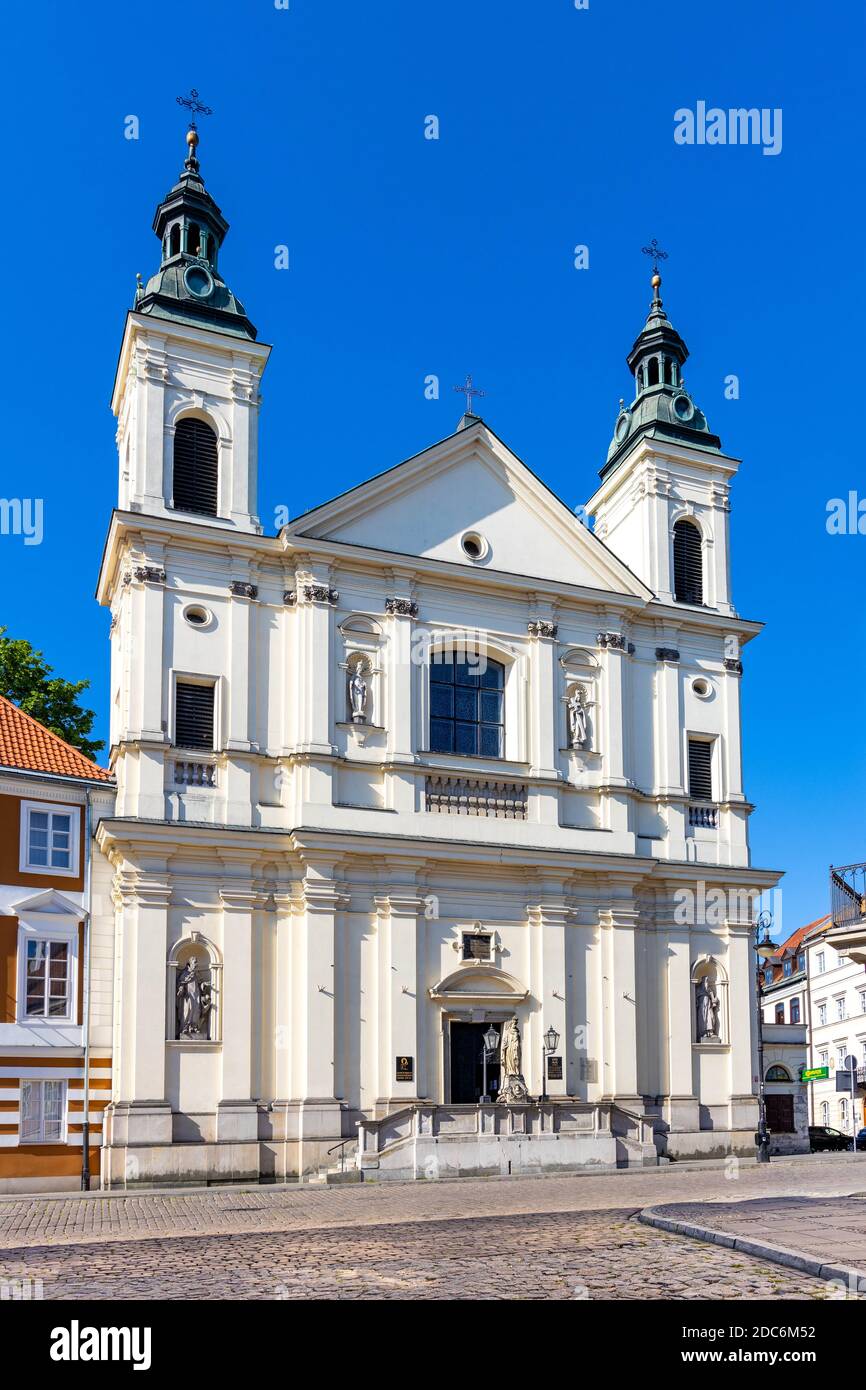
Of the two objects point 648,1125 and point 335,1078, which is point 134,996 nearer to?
point 335,1078

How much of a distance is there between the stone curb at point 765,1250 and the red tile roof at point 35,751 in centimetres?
1672

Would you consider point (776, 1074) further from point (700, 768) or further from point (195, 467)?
point (195, 467)

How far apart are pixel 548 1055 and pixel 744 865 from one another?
7527 mm

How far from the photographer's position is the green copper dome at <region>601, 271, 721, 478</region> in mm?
38031

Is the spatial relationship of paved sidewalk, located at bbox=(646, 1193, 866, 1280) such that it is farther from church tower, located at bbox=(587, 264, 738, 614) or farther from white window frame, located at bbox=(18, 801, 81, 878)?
church tower, located at bbox=(587, 264, 738, 614)

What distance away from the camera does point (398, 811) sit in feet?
102

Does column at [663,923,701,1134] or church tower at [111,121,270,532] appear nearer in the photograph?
church tower at [111,121,270,532]

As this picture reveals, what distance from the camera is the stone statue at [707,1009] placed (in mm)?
33875

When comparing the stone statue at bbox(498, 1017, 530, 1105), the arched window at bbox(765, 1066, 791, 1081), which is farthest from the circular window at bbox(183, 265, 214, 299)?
the arched window at bbox(765, 1066, 791, 1081)

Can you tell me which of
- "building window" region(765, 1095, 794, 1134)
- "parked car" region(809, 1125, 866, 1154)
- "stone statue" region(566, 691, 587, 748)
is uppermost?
A: "stone statue" region(566, 691, 587, 748)

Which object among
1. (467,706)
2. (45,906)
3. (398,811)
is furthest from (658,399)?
(45,906)

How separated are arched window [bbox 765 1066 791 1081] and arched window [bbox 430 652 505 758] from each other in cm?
1385

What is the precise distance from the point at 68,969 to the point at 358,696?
328 inches

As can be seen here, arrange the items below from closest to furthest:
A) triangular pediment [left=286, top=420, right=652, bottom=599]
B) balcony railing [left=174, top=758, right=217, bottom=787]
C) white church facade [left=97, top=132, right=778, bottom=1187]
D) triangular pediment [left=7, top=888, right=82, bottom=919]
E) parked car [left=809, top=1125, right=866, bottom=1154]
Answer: triangular pediment [left=7, top=888, right=82, bottom=919] < white church facade [left=97, top=132, right=778, bottom=1187] < balcony railing [left=174, top=758, right=217, bottom=787] < triangular pediment [left=286, top=420, right=652, bottom=599] < parked car [left=809, top=1125, right=866, bottom=1154]
